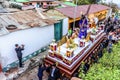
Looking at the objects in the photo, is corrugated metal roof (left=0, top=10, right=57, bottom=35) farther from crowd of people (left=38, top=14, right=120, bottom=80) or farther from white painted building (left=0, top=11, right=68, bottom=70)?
crowd of people (left=38, top=14, right=120, bottom=80)

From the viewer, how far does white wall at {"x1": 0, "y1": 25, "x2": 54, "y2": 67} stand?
38.3 feet

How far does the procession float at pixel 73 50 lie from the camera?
11.2 metres

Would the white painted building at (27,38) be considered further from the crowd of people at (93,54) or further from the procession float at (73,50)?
the procession float at (73,50)

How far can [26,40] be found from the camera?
1326 centimetres

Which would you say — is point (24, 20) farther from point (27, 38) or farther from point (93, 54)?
point (93, 54)

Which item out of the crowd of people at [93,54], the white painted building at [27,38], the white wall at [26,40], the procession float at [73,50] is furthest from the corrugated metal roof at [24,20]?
the procession float at [73,50]

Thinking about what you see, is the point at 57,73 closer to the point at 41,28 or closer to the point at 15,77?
the point at 15,77

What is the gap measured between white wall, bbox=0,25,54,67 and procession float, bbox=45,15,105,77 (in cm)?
213

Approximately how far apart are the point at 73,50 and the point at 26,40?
3809 mm

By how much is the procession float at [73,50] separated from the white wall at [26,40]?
213 centimetres

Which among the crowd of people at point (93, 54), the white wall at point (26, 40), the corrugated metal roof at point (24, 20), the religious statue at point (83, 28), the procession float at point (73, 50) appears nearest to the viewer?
the crowd of people at point (93, 54)

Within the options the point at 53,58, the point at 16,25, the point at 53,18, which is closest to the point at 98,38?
the point at 53,18

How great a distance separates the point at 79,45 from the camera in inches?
500

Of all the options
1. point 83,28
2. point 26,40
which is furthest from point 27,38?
point 83,28
